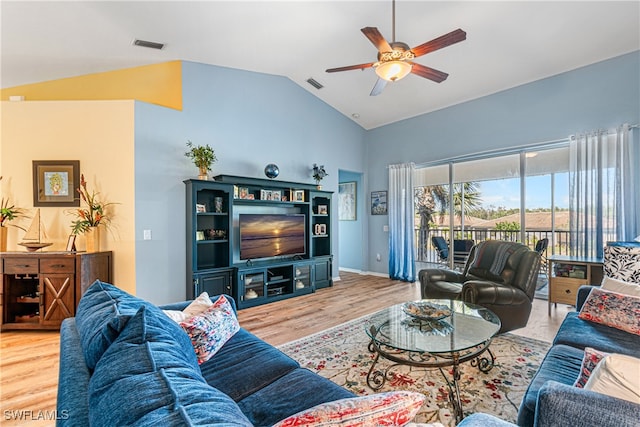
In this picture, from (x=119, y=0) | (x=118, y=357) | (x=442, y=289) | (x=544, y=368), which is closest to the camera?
(x=118, y=357)

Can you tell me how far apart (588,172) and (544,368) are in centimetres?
369

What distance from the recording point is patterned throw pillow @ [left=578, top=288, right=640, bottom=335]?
76.4 inches

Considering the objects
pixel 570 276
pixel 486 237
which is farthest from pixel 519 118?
pixel 570 276

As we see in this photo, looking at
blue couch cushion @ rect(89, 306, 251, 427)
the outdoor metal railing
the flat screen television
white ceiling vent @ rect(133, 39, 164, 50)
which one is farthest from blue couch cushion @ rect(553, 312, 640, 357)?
white ceiling vent @ rect(133, 39, 164, 50)

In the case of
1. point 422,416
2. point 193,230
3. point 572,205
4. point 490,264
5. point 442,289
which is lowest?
point 422,416

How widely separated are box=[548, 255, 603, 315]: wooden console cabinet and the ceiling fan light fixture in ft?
10.3

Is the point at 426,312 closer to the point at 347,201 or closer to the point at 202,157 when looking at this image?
the point at 202,157

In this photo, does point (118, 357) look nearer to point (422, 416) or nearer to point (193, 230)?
point (422, 416)

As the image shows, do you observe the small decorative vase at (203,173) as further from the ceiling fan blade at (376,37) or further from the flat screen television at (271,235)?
the ceiling fan blade at (376,37)

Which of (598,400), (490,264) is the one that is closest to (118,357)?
(598,400)

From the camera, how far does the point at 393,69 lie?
2.68 m

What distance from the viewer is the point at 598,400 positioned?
3.02 ft

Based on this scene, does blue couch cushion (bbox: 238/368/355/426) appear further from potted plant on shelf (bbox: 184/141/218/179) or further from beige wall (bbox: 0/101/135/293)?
potted plant on shelf (bbox: 184/141/218/179)

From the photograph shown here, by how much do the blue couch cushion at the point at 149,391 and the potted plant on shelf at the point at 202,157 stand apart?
3242mm
